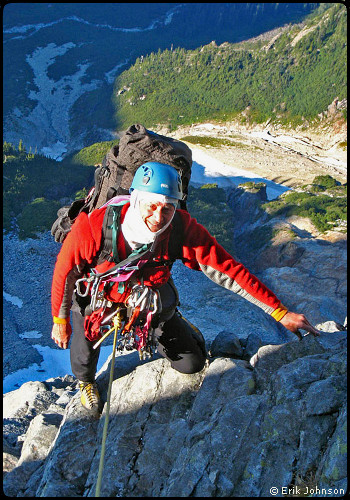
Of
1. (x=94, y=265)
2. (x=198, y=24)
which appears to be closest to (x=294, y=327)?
(x=94, y=265)

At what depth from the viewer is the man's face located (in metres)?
4.25

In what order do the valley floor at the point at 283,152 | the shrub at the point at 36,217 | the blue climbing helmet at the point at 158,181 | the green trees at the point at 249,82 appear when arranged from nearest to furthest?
the blue climbing helmet at the point at 158,181 → the shrub at the point at 36,217 → the valley floor at the point at 283,152 → the green trees at the point at 249,82

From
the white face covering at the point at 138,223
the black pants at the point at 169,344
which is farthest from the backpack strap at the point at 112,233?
the black pants at the point at 169,344

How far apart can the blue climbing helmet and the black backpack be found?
895 mm

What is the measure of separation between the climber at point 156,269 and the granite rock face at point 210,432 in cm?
43

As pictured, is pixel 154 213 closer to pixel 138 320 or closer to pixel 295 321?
pixel 138 320

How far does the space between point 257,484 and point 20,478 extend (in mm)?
3886

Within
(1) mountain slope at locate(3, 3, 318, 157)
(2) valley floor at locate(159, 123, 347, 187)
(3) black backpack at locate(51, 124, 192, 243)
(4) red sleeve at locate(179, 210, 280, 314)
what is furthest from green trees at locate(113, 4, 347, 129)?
(4) red sleeve at locate(179, 210, 280, 314)

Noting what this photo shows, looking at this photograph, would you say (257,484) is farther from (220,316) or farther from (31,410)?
(220,316)

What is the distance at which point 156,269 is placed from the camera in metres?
4.84

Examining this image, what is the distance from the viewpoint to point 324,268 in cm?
2184

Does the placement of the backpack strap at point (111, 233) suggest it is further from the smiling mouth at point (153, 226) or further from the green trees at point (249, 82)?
the green trees at point (249, 82)

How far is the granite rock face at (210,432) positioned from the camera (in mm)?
3893

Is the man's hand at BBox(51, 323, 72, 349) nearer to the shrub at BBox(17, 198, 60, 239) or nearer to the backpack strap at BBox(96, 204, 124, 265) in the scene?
the backpack strap at BBox(96, 204, 124, 265)
